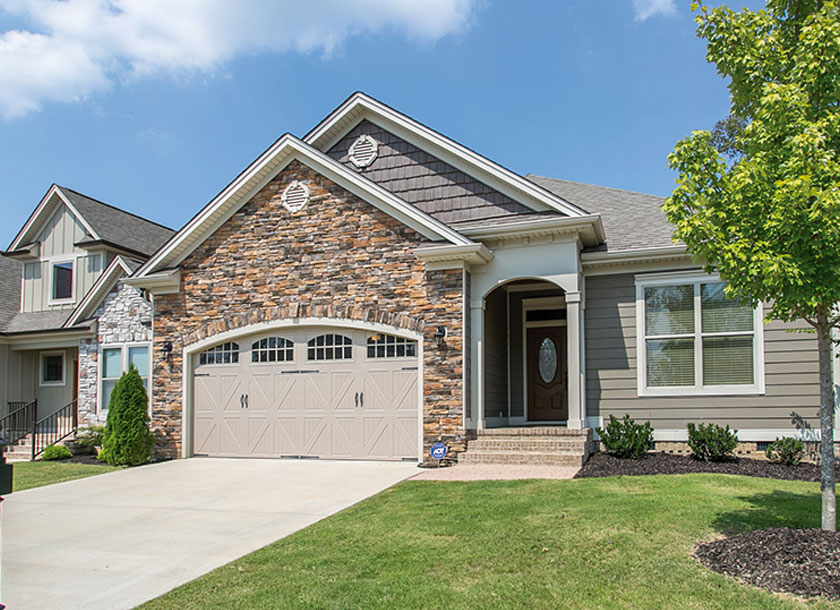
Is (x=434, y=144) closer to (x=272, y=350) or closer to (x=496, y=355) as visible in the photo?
(x=496, y=355)

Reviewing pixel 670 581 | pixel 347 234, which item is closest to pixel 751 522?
pixel 670 581

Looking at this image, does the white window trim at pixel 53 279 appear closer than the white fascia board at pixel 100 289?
No

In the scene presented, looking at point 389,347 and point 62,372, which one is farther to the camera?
point 62,372

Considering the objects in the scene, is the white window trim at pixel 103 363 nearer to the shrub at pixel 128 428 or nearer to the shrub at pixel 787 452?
the shrub at pixel 128 428

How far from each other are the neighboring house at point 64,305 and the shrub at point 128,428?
126 inches

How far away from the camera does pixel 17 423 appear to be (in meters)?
18.9

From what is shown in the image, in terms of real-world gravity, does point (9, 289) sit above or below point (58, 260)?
below

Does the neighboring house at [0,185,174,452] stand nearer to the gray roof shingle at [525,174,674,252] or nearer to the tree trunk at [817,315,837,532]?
the gray roof shingle at [525,174,674,252]

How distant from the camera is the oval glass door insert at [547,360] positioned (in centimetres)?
1506

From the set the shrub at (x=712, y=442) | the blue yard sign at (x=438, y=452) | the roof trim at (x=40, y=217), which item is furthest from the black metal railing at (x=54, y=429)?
the shrub at (x=712, y=442)

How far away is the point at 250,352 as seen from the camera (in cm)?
1385

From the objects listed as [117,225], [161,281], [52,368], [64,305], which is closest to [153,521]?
[161,281]

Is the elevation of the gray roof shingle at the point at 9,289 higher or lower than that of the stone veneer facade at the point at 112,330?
higher

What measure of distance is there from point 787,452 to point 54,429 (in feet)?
54.5
